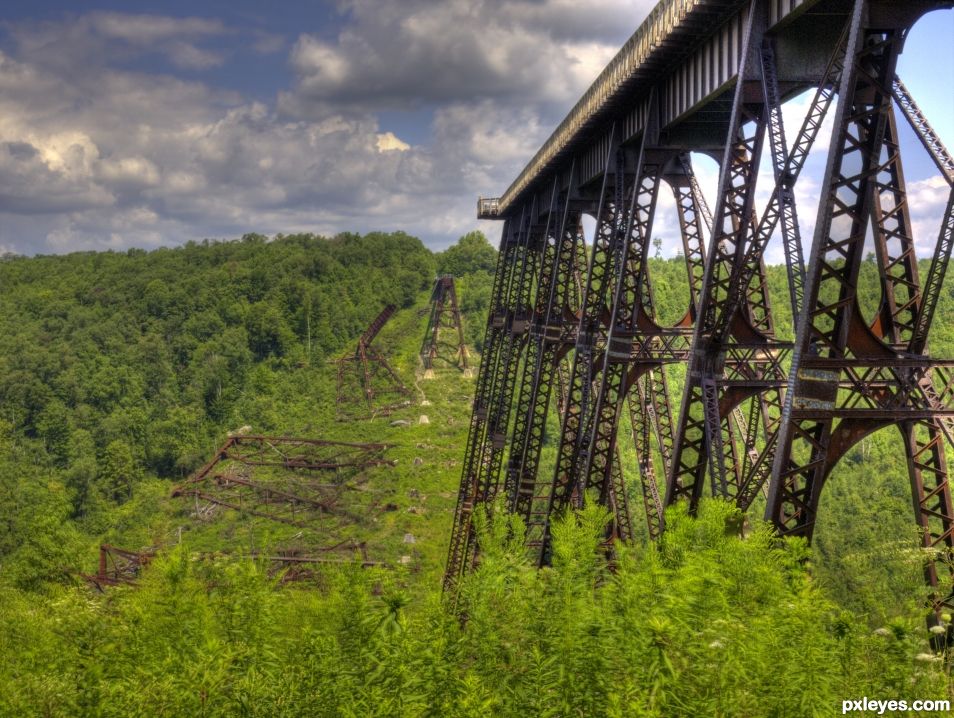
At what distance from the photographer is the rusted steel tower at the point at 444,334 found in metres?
53.1

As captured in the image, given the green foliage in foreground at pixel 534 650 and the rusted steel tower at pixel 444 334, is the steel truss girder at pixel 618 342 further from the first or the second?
the rusted steel tower at pixel 444 334

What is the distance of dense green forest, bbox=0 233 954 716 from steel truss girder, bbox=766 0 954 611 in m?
0.40

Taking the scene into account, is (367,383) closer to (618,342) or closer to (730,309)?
(618,342)

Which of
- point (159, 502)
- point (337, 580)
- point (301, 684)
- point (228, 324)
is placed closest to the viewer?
point (301, 684)

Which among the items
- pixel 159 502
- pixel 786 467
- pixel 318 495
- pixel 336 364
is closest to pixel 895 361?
pixel 786 467

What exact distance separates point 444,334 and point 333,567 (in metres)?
48.9

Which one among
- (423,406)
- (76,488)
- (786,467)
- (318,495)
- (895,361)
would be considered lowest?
(76,488)

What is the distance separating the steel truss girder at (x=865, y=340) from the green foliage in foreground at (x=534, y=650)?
1073 mm

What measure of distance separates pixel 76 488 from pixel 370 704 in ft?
173

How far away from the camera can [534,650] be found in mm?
4758

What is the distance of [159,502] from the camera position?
137 ft

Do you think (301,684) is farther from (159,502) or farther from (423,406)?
(423,406)

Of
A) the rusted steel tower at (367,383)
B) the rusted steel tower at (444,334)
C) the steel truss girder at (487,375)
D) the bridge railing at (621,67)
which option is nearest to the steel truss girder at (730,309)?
the bridge railing at (621,67)

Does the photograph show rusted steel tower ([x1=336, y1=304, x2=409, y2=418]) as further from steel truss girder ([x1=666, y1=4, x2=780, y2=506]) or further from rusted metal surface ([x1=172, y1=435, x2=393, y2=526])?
steel truss girder ([x1=666, y1=4, x2=780, y2=506])
